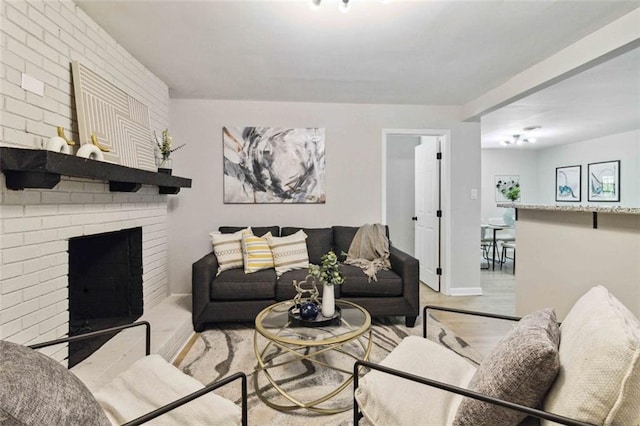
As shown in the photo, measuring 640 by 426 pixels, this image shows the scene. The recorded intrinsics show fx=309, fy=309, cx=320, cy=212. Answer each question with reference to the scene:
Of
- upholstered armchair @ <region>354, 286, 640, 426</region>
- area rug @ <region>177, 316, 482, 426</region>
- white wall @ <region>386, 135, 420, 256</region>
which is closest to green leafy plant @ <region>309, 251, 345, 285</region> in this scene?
area rug @ <region>177, 316, 482, 426</region>

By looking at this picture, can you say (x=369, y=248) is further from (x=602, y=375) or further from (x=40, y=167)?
(x=40, y=167)

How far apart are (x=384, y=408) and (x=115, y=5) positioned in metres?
2.74

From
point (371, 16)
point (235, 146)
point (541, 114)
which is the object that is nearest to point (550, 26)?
point (371, 16)

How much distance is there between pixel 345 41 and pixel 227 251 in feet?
7.13

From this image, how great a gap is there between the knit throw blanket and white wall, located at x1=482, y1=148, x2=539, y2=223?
4738mm

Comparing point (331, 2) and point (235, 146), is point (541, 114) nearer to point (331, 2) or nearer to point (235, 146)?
point (331, 2)

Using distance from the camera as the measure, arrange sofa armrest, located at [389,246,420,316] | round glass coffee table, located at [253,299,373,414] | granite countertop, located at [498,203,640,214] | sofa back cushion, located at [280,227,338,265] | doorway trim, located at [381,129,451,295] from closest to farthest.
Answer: granite countertop, located at [498,203,640,214], round glass coffee table, located at [253,299,373,414], sofa armrest, located at [389,246,420,316], sofa back cushion, located at [280,227,338,265], doorway trim, located at [381,129,451,295]

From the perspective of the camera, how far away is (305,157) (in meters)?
3.83

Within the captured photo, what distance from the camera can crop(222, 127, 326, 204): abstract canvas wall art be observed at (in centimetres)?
375

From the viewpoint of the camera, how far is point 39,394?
2.45 feet

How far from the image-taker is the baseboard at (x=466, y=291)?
3971mm

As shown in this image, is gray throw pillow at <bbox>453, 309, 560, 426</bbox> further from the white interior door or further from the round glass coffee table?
the white interior door

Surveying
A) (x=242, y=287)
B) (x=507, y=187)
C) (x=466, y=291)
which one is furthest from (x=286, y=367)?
(x=507, y=187)

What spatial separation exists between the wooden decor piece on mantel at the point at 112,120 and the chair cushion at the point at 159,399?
1.56 m
